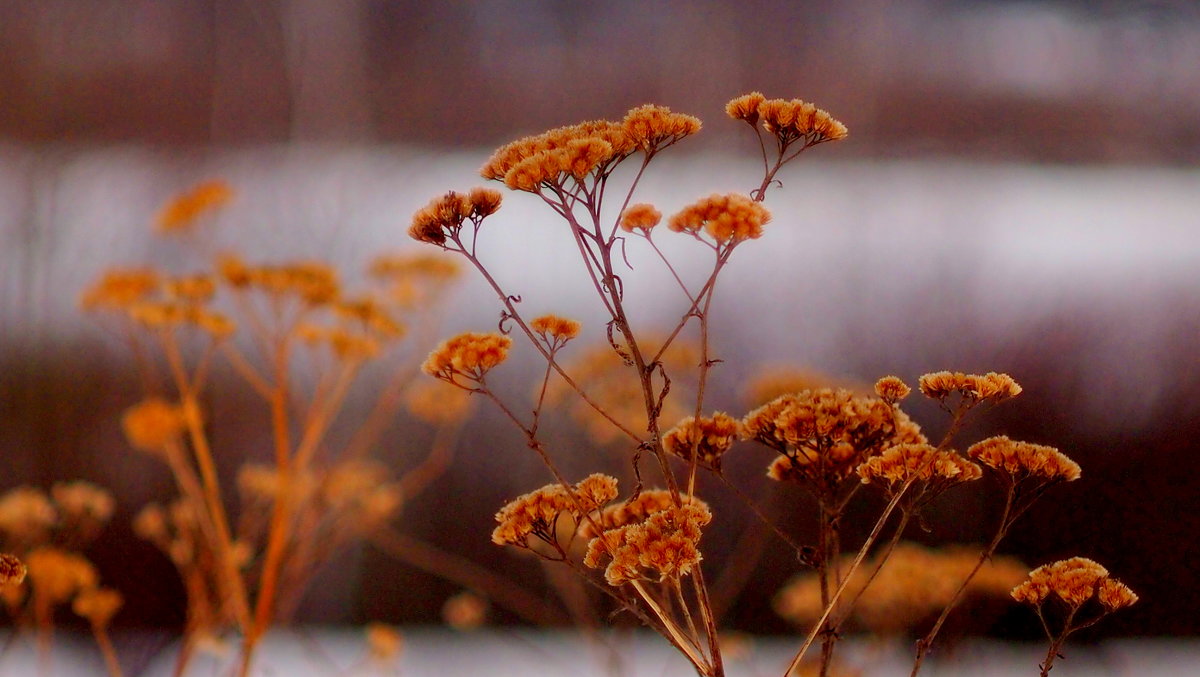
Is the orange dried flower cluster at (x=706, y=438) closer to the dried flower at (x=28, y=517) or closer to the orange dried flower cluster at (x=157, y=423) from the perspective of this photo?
the orange dried flower cluster at (x=157, y=423)

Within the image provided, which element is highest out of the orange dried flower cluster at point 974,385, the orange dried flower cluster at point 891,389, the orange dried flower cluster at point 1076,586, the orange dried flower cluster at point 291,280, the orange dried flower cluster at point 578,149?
the orange dried flower cluster at point 578,149

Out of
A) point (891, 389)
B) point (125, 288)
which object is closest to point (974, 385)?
point (891, 389)

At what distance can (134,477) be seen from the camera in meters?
0.99

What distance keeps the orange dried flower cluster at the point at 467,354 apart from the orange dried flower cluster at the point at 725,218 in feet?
0.29

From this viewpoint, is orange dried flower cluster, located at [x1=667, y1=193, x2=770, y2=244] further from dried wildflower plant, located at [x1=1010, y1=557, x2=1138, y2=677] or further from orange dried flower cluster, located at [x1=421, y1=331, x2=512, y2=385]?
dried wildflower plant, located at [x1=1010, y1=557, x2=1138, y2=677]

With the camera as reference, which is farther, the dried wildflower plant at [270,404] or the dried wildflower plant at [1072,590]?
the dried wildflower plant at [270,404]

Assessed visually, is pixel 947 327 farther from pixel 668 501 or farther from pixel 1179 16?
pixel 668 501

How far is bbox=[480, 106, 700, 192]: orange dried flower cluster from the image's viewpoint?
0.31 metres

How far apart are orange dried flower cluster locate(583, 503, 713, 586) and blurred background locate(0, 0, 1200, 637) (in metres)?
0.43

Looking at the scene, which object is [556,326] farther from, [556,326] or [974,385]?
[974,385]

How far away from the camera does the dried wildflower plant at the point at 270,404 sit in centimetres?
66

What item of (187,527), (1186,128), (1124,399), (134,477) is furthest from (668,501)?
(134,477)

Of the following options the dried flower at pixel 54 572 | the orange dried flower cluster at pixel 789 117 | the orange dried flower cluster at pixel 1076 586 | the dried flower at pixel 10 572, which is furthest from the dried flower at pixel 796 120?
the dried flower at pixel 54 572

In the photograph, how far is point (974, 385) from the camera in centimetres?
34
